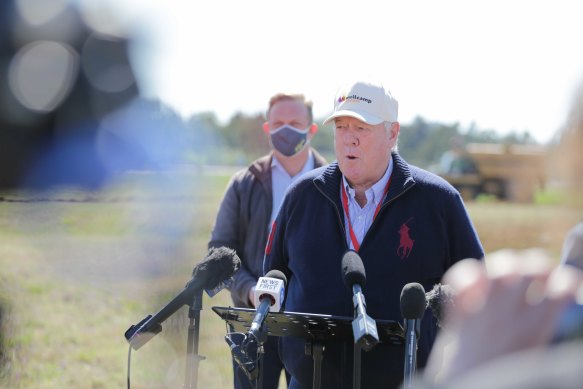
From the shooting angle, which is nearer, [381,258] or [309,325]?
[309,325]

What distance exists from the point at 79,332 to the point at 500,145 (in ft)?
83.8

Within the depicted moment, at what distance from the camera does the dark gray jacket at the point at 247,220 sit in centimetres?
507

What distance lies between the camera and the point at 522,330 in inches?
42.2

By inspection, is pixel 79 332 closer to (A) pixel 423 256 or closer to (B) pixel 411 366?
(A) pixel 423 256

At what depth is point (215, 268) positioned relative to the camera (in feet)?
11.1

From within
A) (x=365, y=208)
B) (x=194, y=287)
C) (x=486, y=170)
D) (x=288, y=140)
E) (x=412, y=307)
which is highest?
(x=288, y=140)

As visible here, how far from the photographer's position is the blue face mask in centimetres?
524

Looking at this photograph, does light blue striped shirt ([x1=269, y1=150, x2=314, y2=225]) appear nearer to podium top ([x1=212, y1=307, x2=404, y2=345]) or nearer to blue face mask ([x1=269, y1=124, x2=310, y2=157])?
blue face mask ([x1=269, y1=124, x2=310, y2=157])

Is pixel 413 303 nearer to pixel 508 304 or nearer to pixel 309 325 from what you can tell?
pixel 309 325

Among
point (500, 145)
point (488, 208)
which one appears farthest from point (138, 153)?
point (500, 145)

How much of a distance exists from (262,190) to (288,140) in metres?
0.40

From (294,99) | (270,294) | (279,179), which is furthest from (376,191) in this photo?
(294,99)

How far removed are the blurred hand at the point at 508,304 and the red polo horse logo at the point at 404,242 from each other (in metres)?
2.68

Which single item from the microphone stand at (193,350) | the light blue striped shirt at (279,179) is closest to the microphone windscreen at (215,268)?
the microphone stand at (193,350)
